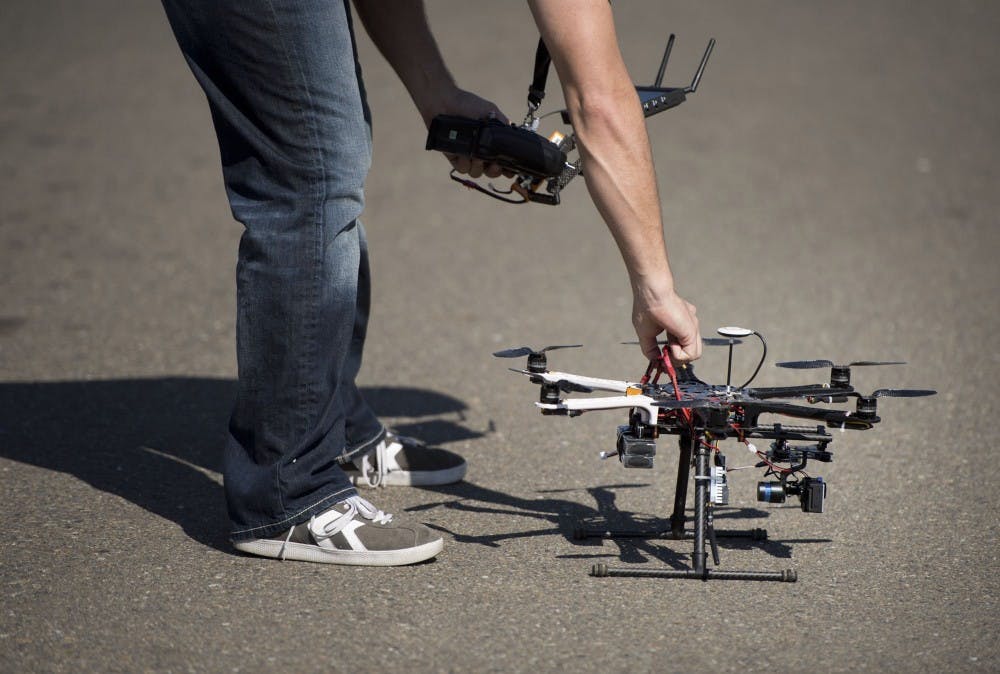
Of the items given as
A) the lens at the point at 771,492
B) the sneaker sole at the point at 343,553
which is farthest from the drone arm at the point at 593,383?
the sneaker sole at the point at 343,553

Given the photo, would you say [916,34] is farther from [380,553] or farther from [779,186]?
[380,553]

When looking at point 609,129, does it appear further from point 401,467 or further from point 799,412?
point 401,467

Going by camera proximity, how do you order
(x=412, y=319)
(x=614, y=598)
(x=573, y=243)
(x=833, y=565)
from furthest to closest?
(x=573, y=243)
(x=412, y=319)
(x=833, y=565)
(x=614, y=598)

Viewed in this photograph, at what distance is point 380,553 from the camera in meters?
3.05

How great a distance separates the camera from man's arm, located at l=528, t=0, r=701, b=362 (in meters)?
2.66

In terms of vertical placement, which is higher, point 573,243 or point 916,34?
point 916,34

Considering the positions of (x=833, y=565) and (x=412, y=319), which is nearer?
(x=833, y=565)

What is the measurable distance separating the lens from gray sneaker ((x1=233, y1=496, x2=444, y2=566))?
0.81 metres

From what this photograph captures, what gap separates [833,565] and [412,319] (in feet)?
8.61

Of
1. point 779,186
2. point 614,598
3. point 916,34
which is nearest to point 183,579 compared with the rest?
point 614,598

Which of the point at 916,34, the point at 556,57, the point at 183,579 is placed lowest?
the point at 183,579

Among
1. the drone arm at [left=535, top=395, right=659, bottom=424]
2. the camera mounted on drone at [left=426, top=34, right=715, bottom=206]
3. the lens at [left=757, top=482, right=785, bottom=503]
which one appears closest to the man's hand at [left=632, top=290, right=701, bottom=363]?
the drone arm at [left=535, top=395, right=659, bottom=424]

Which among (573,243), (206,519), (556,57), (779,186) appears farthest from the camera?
(779,186)

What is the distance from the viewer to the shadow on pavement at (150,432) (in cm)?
354
